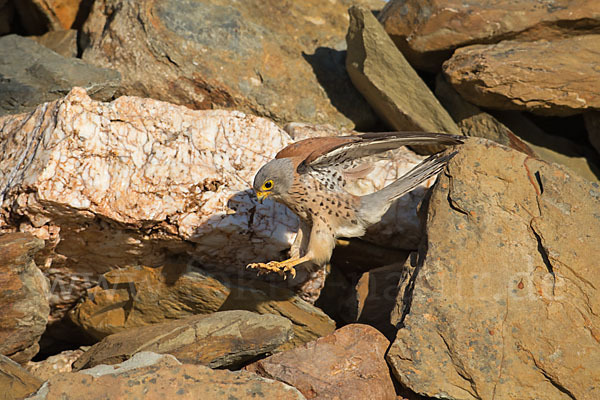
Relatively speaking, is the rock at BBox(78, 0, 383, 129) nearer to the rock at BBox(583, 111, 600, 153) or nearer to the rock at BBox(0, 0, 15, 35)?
the rock at BBox(0, 0, 15, 35)

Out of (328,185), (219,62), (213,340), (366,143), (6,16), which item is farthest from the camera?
(6,16)

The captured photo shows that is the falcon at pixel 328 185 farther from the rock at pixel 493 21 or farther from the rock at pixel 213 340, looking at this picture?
the rock at pixel 493 21

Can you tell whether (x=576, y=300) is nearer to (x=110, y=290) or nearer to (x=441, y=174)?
(x=441, y=174)

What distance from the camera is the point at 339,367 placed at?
344 centimetres

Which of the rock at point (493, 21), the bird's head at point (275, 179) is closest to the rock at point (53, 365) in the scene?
the bird's head at point (275, 179)

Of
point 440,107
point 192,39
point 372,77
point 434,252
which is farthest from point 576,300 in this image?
point 192,39

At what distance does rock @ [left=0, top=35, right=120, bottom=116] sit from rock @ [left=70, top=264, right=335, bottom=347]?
1.86 m

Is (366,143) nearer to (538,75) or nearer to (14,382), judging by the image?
(538,75)

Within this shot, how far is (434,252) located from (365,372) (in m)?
0.86

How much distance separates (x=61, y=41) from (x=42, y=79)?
3.71 ft

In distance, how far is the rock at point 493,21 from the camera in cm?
487

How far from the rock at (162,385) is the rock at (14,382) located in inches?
14.2

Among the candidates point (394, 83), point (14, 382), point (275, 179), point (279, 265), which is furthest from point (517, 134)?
point (14, 382)

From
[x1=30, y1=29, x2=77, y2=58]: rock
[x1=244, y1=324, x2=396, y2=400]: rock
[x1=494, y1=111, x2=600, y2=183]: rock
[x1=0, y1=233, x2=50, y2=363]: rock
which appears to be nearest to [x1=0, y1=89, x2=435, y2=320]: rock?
[x1=0, y1=233, x2=50, y2=363]: rock
